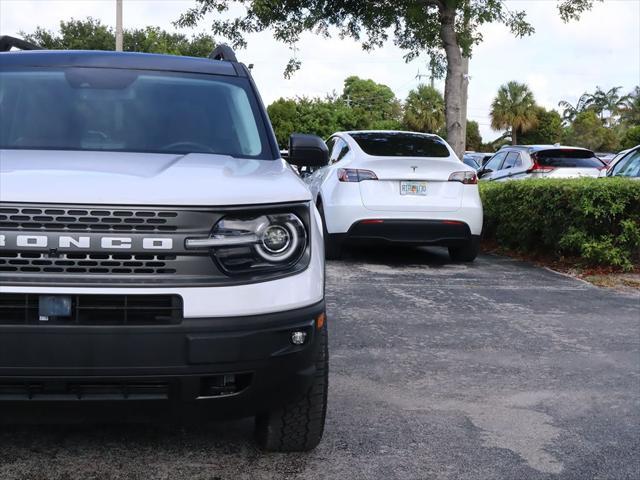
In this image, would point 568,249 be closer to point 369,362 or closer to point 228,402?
point 369,362

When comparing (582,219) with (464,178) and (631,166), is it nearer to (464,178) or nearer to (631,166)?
(464,178)

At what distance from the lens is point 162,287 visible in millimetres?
2820

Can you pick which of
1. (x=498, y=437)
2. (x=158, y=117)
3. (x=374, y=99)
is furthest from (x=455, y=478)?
(x=374, y=99)

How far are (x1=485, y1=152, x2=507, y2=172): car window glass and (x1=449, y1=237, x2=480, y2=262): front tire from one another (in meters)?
7.85

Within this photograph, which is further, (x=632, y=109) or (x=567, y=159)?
(x=632, y=109)

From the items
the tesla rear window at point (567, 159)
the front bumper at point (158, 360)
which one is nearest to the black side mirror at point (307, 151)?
the front bumper at point (158, 360)

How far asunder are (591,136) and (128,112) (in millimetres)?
68221

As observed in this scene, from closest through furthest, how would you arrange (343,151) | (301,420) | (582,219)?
(301,420), (582,219), (343,151)

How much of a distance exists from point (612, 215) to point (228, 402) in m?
7.01

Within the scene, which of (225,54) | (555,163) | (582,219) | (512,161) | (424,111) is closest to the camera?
(225,54)

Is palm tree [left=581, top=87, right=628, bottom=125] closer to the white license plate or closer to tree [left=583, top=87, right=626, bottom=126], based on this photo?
tree [left=583, top=87, right=626, bottom=126]

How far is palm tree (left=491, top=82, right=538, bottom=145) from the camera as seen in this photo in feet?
219

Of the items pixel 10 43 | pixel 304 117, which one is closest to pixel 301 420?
pixel 10 43

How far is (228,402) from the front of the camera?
118 inches
